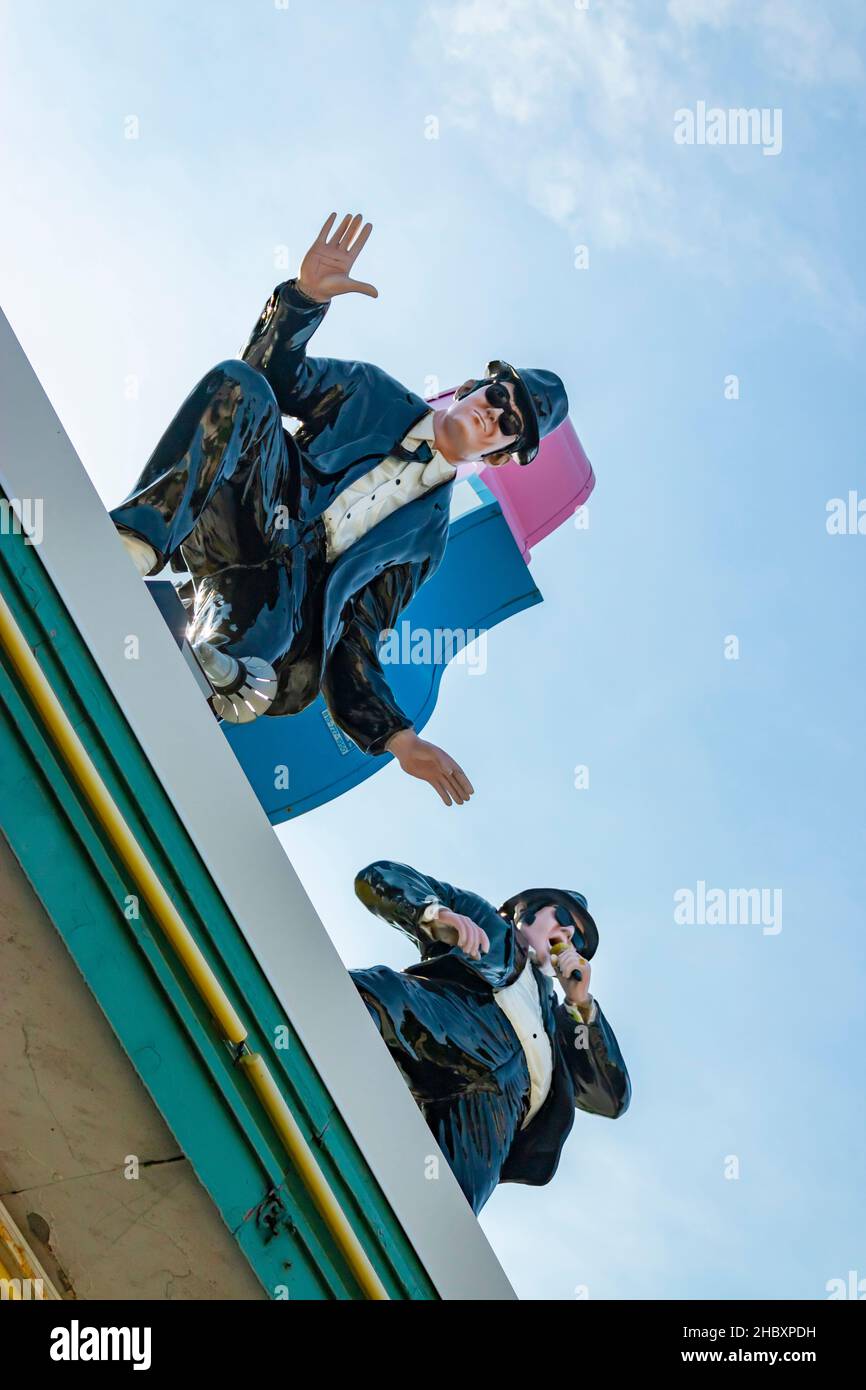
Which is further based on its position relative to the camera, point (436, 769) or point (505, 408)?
point (505, 408)

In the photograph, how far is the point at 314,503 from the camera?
14.1 feet

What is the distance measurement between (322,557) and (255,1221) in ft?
7.23

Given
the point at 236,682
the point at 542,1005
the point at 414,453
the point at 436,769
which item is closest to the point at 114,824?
the point at 236,682

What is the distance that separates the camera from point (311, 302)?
4.07 meters

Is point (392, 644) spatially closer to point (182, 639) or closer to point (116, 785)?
point (182, 639)

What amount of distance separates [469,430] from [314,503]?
0.60 metres

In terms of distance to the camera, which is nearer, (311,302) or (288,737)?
(311,302)

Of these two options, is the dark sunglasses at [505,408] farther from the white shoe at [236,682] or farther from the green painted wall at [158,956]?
the green painted wall at [158,956]

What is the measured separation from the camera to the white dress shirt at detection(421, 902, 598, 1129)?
4414 mm

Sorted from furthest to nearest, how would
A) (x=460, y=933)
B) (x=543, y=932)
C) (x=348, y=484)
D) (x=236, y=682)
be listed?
1. (x=543, y=932)
2. (x=348, y=484)
3. (x=460, y=933)
4. (x=236, y=682)

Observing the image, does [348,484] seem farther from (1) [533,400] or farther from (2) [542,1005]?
(2) [542,1005]
